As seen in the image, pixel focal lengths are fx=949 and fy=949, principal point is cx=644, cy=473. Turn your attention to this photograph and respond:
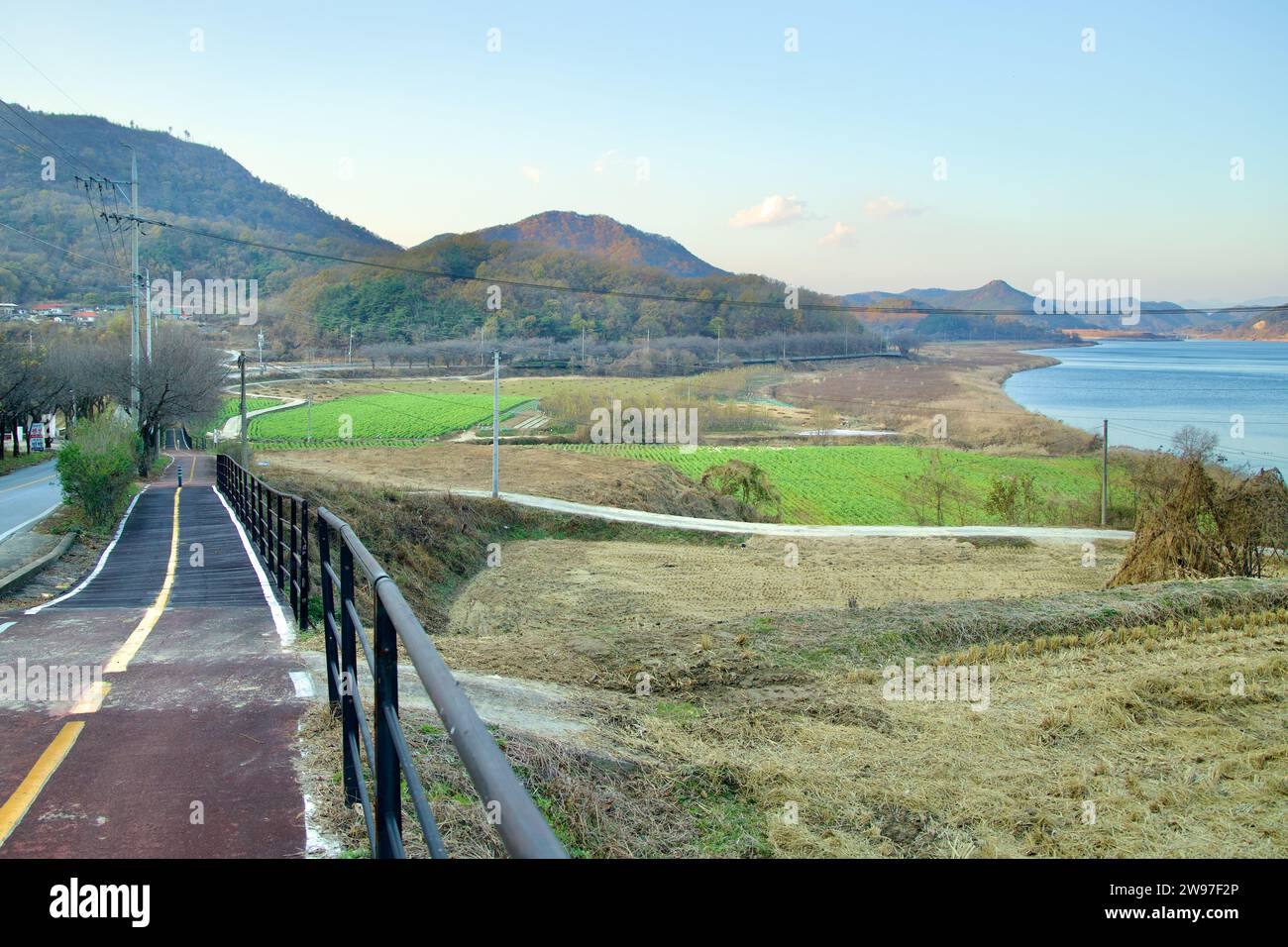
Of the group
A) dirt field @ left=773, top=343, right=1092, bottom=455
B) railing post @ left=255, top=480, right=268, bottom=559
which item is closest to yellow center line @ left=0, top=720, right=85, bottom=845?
railing post @ left=255, top=480, right=268, bottom=559

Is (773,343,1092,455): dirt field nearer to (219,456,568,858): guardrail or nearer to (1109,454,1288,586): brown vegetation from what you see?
(1109,454,1288,586): brown vegetation

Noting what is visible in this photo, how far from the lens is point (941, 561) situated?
1155 inches

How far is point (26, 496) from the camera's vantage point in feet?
97.7

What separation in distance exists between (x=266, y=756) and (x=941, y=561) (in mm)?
26784

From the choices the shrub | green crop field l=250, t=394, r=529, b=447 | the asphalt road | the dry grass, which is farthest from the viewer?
green crop field l=250, t=394, r=529, b=447

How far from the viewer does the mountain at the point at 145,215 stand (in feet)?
277

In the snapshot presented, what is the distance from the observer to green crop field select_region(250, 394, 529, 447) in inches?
2655

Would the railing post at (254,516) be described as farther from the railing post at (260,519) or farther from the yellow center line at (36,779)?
the yellow center line at (36,779)

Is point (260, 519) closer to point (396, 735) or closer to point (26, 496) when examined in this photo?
point (396, 735)

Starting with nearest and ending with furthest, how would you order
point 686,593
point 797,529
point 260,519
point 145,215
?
1. point 260,519
2. point 686,593
3. point 797,529
4. point 145,215

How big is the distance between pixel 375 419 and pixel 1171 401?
3264 inches

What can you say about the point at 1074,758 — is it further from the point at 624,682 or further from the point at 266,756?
the point at 266,756

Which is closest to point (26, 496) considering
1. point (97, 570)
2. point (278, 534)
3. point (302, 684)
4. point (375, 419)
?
point (97, 570)

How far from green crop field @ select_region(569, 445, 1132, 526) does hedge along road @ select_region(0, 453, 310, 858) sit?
37551 mm
